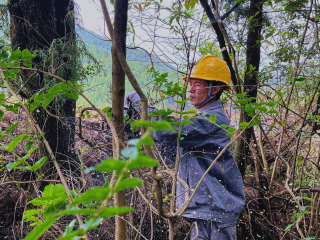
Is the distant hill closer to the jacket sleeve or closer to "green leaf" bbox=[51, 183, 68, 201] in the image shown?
the jacket sleeve

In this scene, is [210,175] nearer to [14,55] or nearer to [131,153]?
[14,55]

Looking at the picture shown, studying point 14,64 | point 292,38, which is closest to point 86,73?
point 14,64

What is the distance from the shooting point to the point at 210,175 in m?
1.75

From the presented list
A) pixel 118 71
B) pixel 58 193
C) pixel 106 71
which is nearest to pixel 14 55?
pixel 118 71

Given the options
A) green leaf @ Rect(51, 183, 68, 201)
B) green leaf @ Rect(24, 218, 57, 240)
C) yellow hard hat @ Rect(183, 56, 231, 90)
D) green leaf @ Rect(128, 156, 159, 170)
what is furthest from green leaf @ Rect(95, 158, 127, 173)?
yellow hard hat @ Rect(183, 56, 231, 90)

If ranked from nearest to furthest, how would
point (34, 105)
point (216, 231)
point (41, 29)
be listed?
point (34, 105) < point (216, 231) < point (41, 29)

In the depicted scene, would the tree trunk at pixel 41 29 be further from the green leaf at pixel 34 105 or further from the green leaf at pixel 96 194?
the green leaf at pixel 96 194

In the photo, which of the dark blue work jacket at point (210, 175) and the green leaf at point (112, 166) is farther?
the dark blue work jacket at point (210, 175)

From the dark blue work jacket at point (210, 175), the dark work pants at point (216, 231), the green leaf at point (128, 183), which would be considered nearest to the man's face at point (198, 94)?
the dark blue work jacket at point (210, 175)

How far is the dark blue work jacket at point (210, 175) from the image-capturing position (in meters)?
1.62

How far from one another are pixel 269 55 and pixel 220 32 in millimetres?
707

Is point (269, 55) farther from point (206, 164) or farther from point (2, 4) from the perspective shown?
point (2, 4)

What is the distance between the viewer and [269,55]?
2717mm

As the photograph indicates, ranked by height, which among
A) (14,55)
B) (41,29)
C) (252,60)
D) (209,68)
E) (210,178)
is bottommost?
(210,178)
